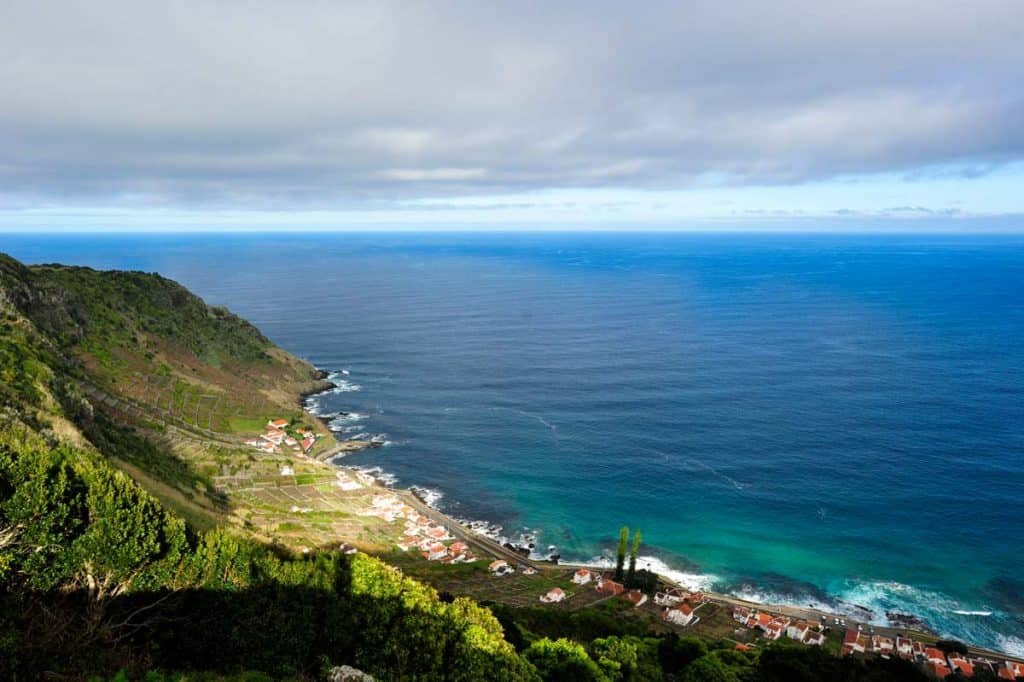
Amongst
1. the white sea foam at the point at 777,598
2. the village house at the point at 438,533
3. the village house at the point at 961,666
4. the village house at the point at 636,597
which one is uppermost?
the village house at the point at 438,533

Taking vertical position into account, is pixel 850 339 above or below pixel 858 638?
above

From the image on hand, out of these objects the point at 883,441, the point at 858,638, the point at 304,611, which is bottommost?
the point at 858,638

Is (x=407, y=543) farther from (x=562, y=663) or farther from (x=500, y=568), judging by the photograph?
(x=562, y=663)

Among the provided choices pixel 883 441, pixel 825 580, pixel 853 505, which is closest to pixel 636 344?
pixel 883 441

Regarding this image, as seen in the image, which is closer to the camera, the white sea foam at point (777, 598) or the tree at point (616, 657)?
the tree at point (616, 657)

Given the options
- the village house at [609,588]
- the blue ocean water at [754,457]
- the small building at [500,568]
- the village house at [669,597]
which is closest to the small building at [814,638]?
the blue ocean water at [754,457]

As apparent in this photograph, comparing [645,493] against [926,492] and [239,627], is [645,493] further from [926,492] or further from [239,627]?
[239,627]

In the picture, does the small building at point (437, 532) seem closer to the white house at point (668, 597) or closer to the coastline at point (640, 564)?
the coastline at point (640, 564)
